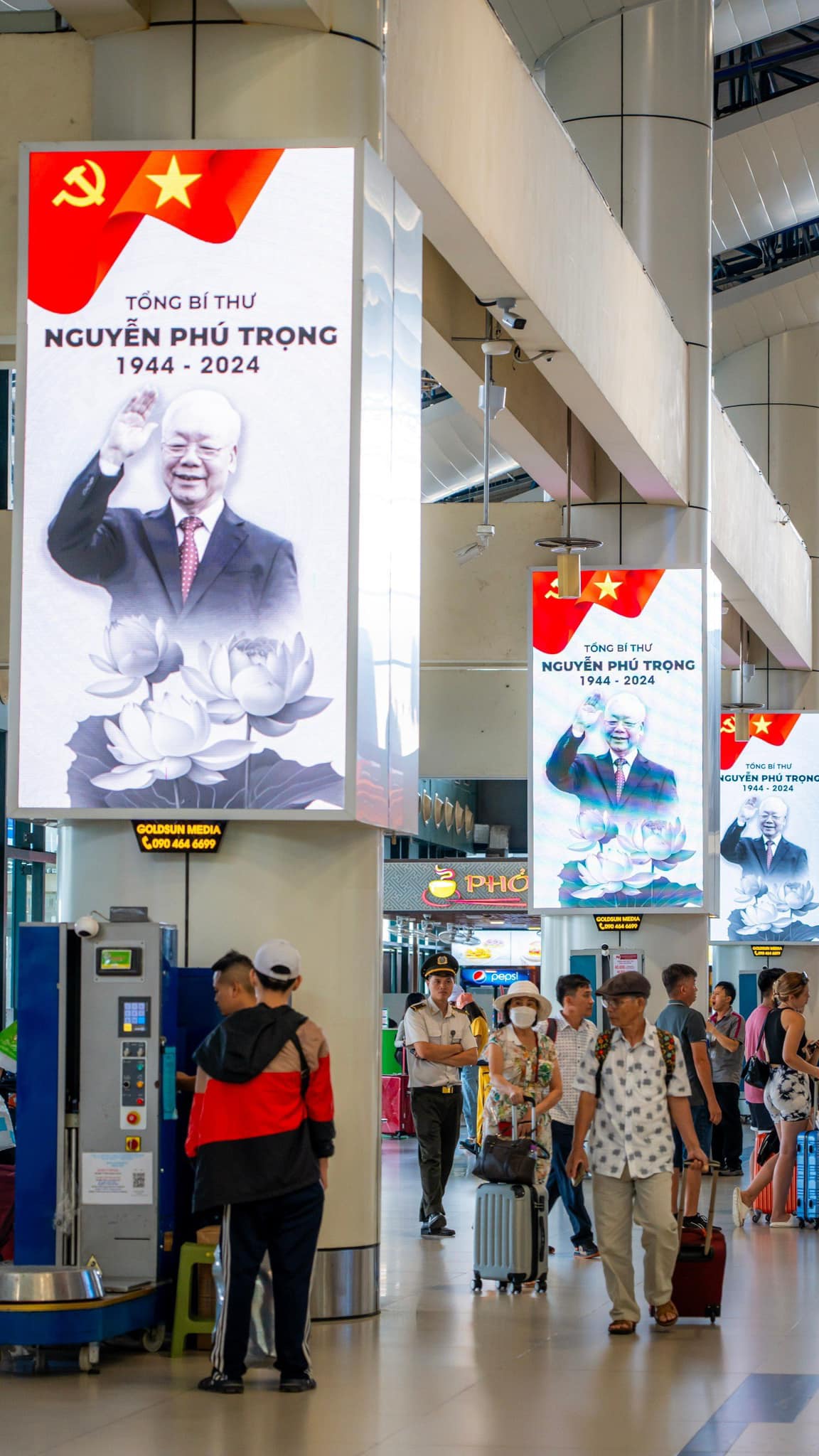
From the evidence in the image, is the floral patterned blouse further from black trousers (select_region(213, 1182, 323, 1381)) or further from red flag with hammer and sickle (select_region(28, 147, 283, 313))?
red flag with hammer and sickle (select_region(28, 147, 283, 313))

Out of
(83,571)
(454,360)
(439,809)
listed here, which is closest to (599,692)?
(454,360)

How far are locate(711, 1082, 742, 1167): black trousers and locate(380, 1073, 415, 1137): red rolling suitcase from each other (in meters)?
4.62

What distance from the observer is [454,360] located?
43.0ft

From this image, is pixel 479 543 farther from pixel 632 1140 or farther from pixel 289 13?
pixel 632 1140

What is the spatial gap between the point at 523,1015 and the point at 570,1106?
1358 mm

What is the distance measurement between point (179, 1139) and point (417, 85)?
482 centimetres

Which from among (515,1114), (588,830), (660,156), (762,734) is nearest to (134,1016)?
(515,1114)

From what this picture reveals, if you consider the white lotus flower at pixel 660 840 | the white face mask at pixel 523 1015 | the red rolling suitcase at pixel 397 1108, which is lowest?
the red rolling suitcase at pixel 397 1108

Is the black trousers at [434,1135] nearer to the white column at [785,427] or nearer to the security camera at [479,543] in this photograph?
the security camera at [479,543]

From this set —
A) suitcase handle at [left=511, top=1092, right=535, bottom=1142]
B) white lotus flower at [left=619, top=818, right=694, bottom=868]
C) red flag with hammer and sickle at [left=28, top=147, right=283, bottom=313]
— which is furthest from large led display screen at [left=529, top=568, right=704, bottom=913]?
red flag with hammer and sickle at [left=28, top=147, right=283, bottom=313]

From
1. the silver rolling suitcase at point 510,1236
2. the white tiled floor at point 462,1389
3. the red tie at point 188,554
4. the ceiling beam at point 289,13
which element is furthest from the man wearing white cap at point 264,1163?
the ceiling beam at point 289,13

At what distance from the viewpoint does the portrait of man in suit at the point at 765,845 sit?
23.9 metres

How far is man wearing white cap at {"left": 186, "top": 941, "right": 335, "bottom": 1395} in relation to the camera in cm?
666

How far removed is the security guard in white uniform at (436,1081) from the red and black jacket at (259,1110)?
4.65 metres
